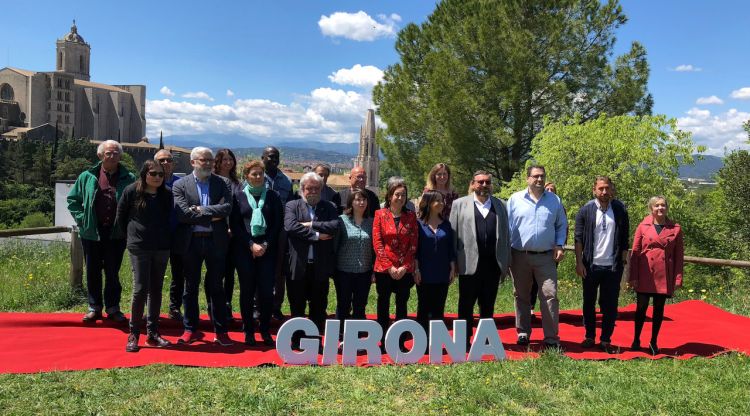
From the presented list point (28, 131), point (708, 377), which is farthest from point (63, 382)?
point (28, 131)

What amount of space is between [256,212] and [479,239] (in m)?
2.03

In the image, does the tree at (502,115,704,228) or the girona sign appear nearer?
the girona sign

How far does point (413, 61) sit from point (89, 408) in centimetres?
1909

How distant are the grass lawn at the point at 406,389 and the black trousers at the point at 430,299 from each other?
0.67 m

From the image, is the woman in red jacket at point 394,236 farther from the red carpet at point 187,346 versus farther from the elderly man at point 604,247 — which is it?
the elderly man at point 604,247

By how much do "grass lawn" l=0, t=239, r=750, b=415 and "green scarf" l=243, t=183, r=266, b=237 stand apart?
48.8 inches

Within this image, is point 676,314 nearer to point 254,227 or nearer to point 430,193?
point 430,193

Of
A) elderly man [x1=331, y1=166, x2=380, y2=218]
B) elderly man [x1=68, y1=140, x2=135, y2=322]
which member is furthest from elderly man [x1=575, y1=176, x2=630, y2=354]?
elderly man [x1=68, y1=140, x2=135, y2=322]

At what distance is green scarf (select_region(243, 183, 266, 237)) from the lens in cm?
497

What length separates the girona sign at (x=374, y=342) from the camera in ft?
14.8

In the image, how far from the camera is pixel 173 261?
216 inches

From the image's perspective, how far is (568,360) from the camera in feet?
15.8

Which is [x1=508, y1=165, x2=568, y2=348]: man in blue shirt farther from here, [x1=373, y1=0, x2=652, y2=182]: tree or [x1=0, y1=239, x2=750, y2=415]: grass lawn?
[x1=373, y1=0, x2=652, y2=182]: tree

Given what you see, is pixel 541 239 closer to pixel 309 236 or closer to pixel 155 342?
pixel 309 236
